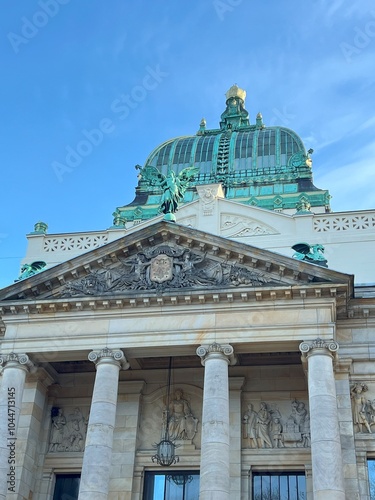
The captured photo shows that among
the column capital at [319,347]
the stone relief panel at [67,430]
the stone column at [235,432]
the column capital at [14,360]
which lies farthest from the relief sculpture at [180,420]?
the column capital at [319,347]

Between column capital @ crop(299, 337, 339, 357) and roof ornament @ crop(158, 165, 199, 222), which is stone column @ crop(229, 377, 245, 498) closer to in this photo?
column capital @ crop(299, 337, 339, 357)

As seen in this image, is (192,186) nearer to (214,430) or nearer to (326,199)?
(326,199)

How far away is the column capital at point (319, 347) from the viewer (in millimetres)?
22672

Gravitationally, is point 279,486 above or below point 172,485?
below

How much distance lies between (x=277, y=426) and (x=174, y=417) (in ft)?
12.6

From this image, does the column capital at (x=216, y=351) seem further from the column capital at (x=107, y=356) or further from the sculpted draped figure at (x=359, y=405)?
the sculpted draped figure at (x=359, y=405)

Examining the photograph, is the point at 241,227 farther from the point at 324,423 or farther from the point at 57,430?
the point at 324,423

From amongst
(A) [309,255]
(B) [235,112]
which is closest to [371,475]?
(A) [309,255]

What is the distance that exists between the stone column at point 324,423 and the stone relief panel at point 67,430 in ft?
30.4

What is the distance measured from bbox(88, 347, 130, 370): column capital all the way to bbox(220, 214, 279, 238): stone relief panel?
940 cm

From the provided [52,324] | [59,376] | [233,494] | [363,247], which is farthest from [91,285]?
[363,247]

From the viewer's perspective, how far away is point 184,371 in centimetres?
2720

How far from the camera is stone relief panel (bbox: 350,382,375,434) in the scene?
77.9ft

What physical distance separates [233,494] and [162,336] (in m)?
5.81
